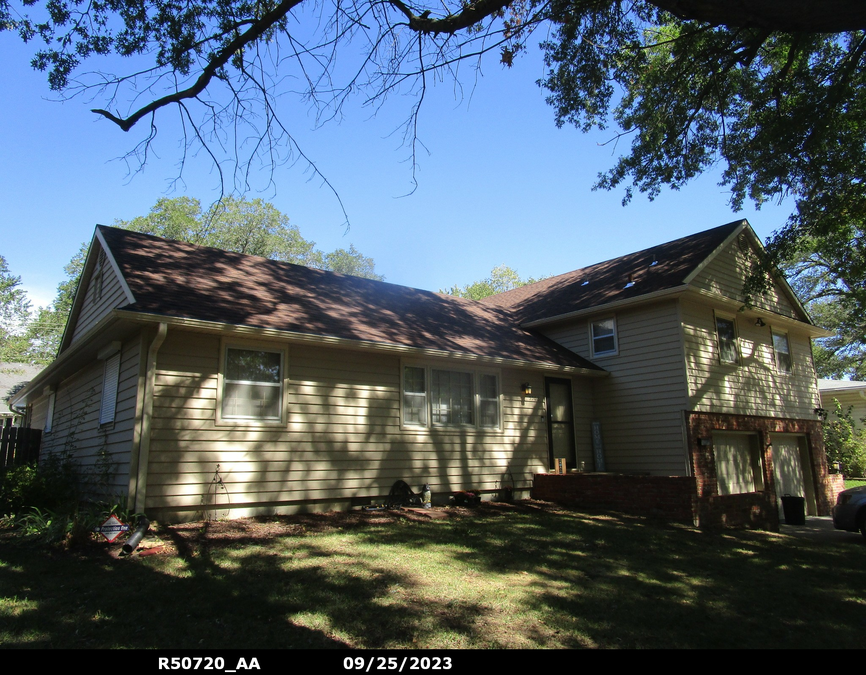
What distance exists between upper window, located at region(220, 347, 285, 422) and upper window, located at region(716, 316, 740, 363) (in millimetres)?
10562

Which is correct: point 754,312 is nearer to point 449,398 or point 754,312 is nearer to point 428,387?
point 449,398

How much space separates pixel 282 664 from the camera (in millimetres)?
3779

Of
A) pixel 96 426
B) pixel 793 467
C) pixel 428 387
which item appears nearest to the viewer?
pixel 96 426

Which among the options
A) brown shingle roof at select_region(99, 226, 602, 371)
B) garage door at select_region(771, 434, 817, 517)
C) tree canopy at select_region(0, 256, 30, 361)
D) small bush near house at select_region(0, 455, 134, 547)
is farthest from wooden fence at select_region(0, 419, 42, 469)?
tree canopy at select_region(0, 256, 30, 361)

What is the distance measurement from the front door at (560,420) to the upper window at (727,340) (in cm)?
388

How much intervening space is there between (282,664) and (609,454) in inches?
458

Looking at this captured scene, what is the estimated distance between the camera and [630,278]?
1477 centimetres

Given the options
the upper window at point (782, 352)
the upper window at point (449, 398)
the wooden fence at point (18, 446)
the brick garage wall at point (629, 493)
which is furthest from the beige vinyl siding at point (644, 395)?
the wooden fence at point (18, 446)

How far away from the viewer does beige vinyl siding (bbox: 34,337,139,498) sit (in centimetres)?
874

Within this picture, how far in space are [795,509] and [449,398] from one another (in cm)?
823

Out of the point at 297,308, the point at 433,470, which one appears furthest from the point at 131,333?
the point at 433,470

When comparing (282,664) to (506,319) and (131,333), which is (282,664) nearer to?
(131,333)

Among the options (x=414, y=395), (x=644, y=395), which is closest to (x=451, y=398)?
(x=414, y=395)

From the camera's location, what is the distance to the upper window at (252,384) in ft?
30.3
